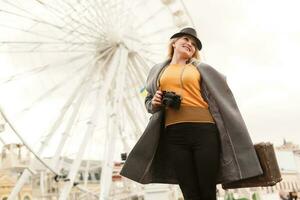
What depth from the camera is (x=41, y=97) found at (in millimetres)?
12641

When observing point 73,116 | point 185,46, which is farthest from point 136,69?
point 185,46

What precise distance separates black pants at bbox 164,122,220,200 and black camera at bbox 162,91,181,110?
116mm

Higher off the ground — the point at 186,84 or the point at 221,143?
the point at 186,84

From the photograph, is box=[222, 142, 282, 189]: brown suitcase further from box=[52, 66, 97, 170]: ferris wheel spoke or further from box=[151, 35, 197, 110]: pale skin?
box=[52, 66, 97, 170]: ferris wheel spoke

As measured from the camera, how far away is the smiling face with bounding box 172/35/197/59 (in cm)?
299

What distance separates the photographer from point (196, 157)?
102 inches

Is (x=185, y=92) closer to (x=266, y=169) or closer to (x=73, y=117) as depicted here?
(x=266, y=169)

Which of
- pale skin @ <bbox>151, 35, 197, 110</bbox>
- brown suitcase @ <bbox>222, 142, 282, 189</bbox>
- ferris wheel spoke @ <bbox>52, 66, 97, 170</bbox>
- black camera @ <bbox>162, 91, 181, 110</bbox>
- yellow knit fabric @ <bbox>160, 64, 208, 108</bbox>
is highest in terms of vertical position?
ferris wheel spoke @ <bbox>52, 66, 97, 170</bbox>

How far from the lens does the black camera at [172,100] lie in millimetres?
2668

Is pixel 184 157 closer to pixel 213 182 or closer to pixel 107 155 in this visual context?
pixel 213 182

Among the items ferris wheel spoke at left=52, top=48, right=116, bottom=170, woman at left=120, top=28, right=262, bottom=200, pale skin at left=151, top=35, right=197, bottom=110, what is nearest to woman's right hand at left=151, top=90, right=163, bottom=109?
woman at left=120, top=28, right=262, bottom=200

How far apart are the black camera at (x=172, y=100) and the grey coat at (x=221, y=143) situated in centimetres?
15

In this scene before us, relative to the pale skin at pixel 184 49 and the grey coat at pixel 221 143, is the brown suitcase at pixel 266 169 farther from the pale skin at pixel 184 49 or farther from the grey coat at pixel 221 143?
the pale skin at pixel 184 49

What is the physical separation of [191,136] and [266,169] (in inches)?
18.4
